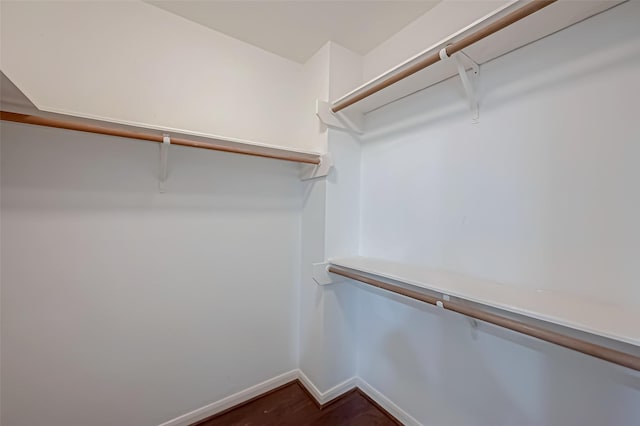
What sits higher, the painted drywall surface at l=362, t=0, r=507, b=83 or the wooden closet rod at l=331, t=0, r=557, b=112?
the painted drywall surface at l=362, t=0, r=507, b=83

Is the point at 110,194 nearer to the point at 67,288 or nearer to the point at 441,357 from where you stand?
the point at 67,288

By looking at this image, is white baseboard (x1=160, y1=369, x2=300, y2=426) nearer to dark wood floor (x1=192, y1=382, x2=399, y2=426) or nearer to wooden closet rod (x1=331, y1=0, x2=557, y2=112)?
dark wood floor (x1=192, y1=382, x2=399, y2=426)

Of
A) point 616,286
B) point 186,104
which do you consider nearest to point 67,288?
point 186,104

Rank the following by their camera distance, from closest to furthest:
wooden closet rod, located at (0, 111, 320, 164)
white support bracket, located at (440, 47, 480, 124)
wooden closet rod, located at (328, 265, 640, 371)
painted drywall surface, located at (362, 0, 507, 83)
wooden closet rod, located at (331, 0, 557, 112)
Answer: wooden closet rod, located at (328, 265, 640, 371) < wooden closet rod, located at (331, 0, 557, 112) < wooden closet rod, located at (0, 111, 320, 164) < white support bracket, located at (440, 47, 480, 124) < painted drywall surface, located at (362, 0, 507, 83)

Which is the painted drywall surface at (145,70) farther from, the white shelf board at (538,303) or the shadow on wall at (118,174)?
the white shelf board at (538,303)

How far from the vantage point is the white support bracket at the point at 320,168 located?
5.58 feet

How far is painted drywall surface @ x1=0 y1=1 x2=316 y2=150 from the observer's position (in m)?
1.18

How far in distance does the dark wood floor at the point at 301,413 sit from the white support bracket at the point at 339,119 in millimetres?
1944

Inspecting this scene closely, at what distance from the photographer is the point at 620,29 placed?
35.2 inches

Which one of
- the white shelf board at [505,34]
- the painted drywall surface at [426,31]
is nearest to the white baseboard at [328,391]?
the white shelf board at [505,34]

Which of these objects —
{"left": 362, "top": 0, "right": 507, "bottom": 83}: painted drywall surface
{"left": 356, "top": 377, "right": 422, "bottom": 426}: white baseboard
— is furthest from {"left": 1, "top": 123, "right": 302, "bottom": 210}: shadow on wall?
{"left": 356, "top": 377, "right": 422, "bottom": 426}: white baseboard

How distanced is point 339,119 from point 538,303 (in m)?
1.47

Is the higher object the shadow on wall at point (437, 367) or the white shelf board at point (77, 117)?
the white shelf board at point (77, 117)

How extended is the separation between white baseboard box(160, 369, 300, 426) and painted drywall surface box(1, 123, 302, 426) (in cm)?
4
